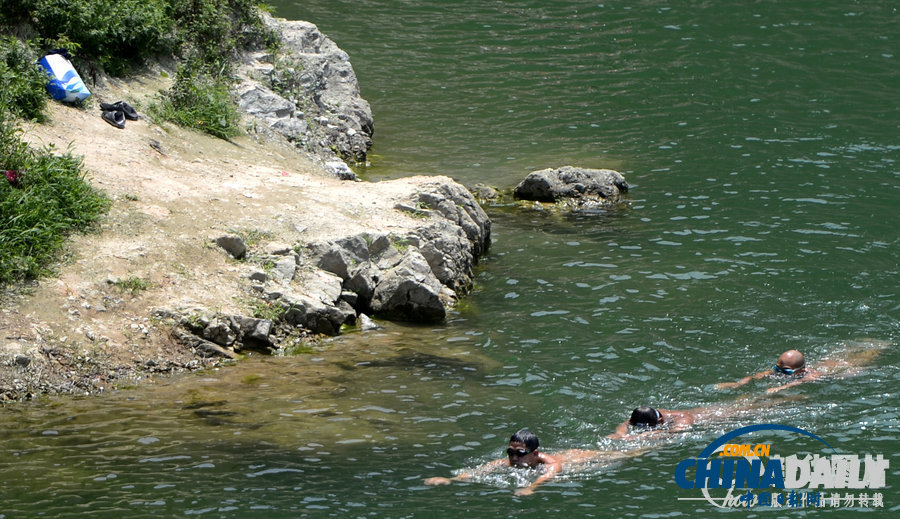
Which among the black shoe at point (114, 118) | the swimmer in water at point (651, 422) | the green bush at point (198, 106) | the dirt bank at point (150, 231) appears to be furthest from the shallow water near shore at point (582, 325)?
the black shoe at point (114, 118)

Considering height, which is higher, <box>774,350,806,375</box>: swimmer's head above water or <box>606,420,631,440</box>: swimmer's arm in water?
<box>774,350,806,375</box>: swimmer's head above water

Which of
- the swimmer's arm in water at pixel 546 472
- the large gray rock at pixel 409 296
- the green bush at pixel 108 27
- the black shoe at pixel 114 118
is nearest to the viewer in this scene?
the swimmer's arm in water at pixel 546 472

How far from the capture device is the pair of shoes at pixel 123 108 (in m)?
20.0

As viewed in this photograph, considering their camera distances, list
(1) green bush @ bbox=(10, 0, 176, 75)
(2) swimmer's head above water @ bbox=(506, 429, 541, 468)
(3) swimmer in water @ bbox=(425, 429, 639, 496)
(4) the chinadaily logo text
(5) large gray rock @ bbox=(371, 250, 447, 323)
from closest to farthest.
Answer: (4) the chinadaily logo text, (3) swimmer in water @ bbox=(425, 429, 639, 496), (2) swimmer's head above water @ bbox=(506, 429, 541, 468), (5) large gray rock @ bbox=(371, 250, 447, 323), (1) green bush @ bbox=(10, 0, 176, 75)

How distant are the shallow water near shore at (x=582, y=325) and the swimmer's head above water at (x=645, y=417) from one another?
1.07 feet

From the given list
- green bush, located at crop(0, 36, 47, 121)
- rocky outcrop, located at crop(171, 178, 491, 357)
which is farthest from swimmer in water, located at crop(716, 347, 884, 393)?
green bush, located at crop(0, 36, 47, 121)

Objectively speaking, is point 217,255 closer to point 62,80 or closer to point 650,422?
point 62,80

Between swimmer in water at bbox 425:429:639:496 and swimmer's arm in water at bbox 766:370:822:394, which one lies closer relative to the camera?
swimmer in water at bbox 425:429:639:496

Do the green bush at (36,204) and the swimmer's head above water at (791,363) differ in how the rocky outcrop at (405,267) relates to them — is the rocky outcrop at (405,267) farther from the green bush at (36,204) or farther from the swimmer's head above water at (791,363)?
the swimmer's head above water at (791,363)

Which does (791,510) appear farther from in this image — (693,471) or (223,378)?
(223,378)

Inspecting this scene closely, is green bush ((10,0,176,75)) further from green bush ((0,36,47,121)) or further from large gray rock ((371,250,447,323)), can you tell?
large gray rock ((371,250,447,323))

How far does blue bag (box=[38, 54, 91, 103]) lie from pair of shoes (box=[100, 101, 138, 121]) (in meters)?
0.50

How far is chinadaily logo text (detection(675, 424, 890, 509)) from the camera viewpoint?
11.1 meters

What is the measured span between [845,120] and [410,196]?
43.4ft
